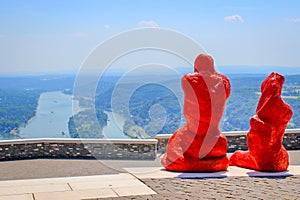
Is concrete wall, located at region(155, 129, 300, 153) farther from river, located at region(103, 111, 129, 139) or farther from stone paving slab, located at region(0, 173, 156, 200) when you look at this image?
stone paving slab, located at region(0, 173, 156, 200)

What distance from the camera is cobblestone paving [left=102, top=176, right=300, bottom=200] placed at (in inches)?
252

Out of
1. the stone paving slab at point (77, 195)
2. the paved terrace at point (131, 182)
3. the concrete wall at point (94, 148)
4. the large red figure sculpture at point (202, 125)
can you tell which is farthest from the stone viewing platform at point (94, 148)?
the stone paving slab at point (77, 195)

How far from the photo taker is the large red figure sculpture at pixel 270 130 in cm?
843

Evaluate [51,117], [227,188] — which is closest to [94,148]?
[51,117]

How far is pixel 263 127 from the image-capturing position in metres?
8.44

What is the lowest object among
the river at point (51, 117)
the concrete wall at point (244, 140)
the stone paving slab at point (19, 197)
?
the concrete wall at point (244, 140)

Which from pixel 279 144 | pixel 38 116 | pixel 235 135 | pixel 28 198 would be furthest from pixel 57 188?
pixel 38 116

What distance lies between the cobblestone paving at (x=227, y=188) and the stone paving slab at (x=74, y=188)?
0.96ft

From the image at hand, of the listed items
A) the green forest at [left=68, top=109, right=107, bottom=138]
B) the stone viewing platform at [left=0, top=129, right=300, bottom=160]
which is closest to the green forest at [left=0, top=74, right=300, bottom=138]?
the green forest at [left=68, top=109, right=107, bottom=138]

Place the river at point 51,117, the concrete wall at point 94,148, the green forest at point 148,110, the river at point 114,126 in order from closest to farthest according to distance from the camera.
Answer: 1. the river at point 114,126
2. the green forest at point 148,110
3. the concrete wall at point 94,148
4. the river at point 51,117

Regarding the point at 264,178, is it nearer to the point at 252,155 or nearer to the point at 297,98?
the point at 252,155

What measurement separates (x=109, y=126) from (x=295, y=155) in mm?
4852

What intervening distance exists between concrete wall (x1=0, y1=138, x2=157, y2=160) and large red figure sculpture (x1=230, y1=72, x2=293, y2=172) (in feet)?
9.08

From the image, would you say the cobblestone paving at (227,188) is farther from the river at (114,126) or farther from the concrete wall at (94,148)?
the concrete wall at (94,148)
